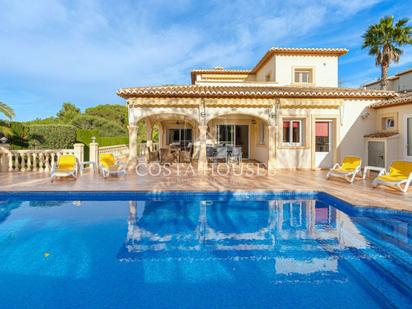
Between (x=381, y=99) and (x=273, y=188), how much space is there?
9.91 meters

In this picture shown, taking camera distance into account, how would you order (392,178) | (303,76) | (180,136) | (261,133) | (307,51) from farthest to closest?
→ 1. (180,136)
2. (303,76)
3. (307,51)
4. (261,133)
5. (392,178)

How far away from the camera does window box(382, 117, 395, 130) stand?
42.7 feet

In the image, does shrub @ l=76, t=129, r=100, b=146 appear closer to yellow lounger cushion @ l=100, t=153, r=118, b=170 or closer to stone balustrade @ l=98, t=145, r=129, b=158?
stone balustrade @ l=98, t=145, r=129, b=158

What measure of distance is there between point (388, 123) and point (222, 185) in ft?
33.8

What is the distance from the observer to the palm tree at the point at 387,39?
21984mm

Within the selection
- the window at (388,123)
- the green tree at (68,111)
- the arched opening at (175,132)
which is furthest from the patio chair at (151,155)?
the green tree at (68,111)

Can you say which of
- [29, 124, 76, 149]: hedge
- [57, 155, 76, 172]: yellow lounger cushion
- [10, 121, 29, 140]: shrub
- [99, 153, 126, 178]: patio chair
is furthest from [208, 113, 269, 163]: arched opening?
[10, 121, 29, 140]: shrub

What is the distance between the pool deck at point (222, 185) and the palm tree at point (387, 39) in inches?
745

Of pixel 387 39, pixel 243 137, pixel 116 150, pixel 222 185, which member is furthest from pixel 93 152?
pixel 387 39

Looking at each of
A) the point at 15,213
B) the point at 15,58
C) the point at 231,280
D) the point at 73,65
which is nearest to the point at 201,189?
the point at 231,280

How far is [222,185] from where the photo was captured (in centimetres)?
950

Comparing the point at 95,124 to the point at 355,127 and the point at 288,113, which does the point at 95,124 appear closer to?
the point at 288,113

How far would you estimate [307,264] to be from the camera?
4648 mm

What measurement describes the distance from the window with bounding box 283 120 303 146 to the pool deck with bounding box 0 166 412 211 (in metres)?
3.51
